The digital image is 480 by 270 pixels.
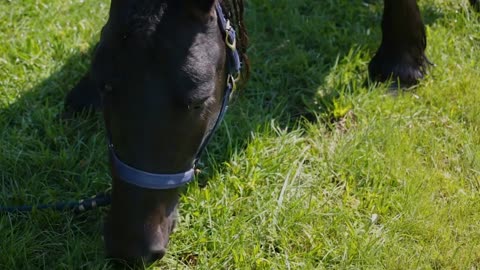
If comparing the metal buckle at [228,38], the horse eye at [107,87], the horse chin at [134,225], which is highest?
the metal buckle at [228,38]

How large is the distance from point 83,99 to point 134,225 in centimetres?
136

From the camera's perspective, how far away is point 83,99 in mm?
3568

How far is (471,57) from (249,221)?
194cm

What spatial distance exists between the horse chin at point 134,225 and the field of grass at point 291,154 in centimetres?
31

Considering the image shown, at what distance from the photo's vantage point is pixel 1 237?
2.84m

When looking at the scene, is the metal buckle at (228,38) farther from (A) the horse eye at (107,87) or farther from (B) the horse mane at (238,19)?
(A) the horse eye at (107,87)

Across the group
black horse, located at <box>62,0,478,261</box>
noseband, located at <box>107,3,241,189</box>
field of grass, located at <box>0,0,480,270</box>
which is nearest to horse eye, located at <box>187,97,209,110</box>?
black horse, located at <box>62,0,478,261</box>

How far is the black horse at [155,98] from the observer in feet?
7.29

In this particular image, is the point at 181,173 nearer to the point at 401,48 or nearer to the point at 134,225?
the point at 134,225

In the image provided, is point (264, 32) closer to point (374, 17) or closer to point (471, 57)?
point (374, 17)

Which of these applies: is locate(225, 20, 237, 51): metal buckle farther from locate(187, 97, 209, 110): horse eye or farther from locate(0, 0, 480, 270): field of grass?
locate(0, 0, 480, 270): field of grass

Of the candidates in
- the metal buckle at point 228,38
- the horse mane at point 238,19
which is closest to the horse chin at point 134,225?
the metal buckle at point 228,38

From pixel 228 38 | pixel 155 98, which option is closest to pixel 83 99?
pixel 228 38

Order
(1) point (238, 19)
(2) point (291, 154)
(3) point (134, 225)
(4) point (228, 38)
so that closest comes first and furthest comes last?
(3) point (134, 225) < (4) point (228, 38) < (1) point (238, 19) < (2) point (291, 154)
